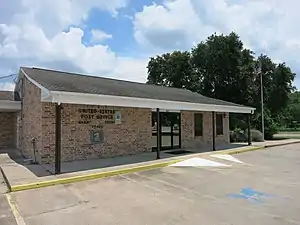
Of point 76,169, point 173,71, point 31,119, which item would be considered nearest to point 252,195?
point 76,169

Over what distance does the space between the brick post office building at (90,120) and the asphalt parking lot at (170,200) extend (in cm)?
272

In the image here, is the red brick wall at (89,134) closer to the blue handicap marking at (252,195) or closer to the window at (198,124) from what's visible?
the window at (198,124)

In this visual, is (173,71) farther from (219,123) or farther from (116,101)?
(116,101)

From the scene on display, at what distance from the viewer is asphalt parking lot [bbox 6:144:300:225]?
5.75 m

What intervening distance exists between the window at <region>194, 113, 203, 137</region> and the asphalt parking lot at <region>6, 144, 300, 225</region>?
8152 mm

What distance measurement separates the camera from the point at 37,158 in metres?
12.4

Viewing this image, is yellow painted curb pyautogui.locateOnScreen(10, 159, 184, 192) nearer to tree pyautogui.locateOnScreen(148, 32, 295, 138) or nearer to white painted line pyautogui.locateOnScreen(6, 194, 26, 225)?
white painted line pyautogui.locateOnScreen(6, 194, 26, 225)

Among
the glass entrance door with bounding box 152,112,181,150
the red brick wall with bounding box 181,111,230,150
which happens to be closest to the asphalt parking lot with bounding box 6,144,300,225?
the glass entrance door with bounding box 152,112,181,150

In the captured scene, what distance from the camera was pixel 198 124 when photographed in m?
18.9

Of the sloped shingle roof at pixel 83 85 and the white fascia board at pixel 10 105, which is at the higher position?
the sloped shingle roof at pixel 83 85

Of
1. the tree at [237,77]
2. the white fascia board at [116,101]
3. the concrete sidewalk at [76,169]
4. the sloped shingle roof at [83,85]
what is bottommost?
the concrete sidewalk at [76,169]

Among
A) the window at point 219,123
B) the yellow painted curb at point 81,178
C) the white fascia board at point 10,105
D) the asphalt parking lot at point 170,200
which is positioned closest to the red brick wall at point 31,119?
the white fascia board at point 10,105

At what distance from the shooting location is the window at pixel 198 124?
1866 cm

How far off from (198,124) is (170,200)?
1212cm
